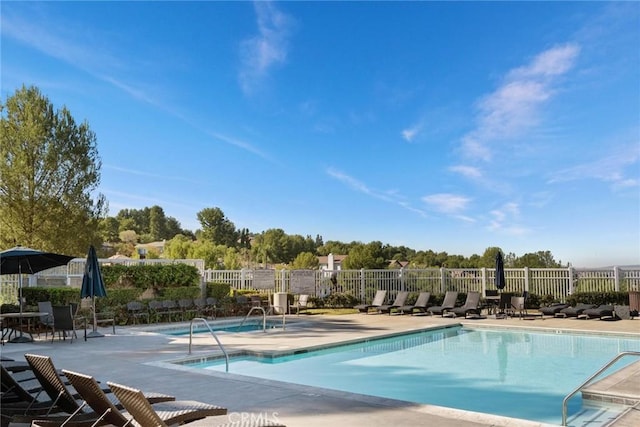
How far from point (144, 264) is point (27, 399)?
12710 millimetres

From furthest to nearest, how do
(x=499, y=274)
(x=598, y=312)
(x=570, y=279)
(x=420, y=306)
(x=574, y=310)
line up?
1. (x=570, y=279)
2. (x=420, y=306)
3. (x=499, y=274)
4. (x=574, y=310)
5. (x=598, y=312)

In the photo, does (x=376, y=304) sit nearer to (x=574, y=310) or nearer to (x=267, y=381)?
(x=574, y=310)

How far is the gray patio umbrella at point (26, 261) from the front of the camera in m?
11.7

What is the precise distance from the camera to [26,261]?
40.0 feet

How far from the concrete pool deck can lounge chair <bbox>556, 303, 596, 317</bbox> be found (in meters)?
0.85

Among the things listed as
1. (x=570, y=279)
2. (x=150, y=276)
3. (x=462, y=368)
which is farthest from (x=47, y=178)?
(x=570, y=279)

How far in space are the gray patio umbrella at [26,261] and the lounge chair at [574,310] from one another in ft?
48.4

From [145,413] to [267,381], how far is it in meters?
3.63

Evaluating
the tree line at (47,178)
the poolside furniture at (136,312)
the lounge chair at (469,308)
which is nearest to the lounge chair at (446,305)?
the lounge chair at (469,308)

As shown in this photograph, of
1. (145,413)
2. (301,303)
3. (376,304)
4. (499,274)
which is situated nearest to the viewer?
(145,413)

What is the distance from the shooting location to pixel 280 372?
9.45 meters

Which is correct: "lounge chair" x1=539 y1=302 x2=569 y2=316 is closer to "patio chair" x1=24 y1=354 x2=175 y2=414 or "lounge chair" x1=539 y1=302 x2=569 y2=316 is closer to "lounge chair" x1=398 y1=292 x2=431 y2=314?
"lounge chair" x1=398 y1=292 x2=431 y2=314

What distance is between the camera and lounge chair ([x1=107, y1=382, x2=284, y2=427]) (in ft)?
12.4

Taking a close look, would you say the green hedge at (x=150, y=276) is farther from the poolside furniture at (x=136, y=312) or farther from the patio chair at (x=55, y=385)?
the patio chair at (x=55, y=385)
